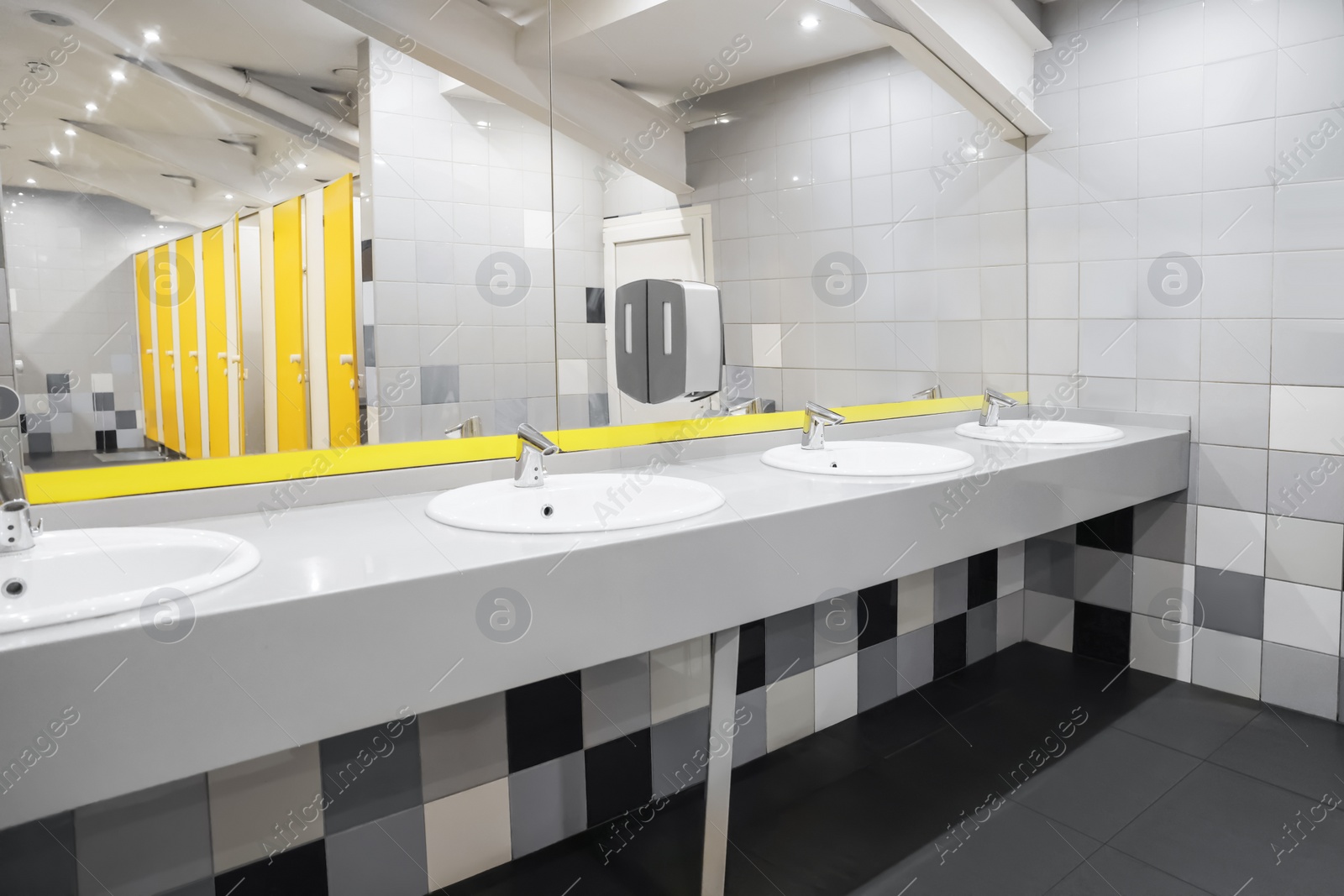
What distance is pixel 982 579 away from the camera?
3.08m

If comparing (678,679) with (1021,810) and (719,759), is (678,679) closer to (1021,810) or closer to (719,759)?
(719,759)

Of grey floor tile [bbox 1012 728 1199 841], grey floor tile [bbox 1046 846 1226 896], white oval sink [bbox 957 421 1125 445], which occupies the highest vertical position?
white oval sink [bbox 957 421 1125 445]

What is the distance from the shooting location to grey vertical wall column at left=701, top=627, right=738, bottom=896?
63.3 inches

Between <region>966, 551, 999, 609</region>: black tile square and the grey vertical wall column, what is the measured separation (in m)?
1.67

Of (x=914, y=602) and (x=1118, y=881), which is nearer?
(x=1118, y=881)

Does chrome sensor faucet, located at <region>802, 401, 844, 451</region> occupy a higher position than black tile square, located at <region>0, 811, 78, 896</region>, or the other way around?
chrome sensor faucet, located at <region>802, 401, 844, 451</region>

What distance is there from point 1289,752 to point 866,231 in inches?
75.2

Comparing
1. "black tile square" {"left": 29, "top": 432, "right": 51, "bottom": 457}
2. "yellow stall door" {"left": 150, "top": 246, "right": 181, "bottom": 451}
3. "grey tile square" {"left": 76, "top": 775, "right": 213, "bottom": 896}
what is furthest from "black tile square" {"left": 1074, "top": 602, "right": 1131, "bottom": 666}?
"black tile square" {"left": 29, "top": 432, "right": 51, "bottom": 457}

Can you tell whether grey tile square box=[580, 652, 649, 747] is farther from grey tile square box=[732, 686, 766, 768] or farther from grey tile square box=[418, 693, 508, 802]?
grey tile square box=[732, 686, 766, 768]

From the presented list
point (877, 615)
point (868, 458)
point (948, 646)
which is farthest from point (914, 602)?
point (868, 458)

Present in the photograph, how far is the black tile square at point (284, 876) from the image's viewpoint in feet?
5.13

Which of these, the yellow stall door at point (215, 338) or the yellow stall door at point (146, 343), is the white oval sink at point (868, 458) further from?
the yellow stall door at point (146, 343)

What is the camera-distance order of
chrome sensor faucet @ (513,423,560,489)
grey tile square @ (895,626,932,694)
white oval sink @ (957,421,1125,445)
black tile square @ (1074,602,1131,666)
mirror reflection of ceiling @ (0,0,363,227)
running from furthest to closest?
black tile square @ (1074,602,1131,666), grey tile square @ (895,626,932,694), white oval sink @ (957,421,1125,445), chrome sensor faucet @ (513,423,560,489), mirror reflection of ceiling @ (0,0,363,227)

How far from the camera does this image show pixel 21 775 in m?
0.89
